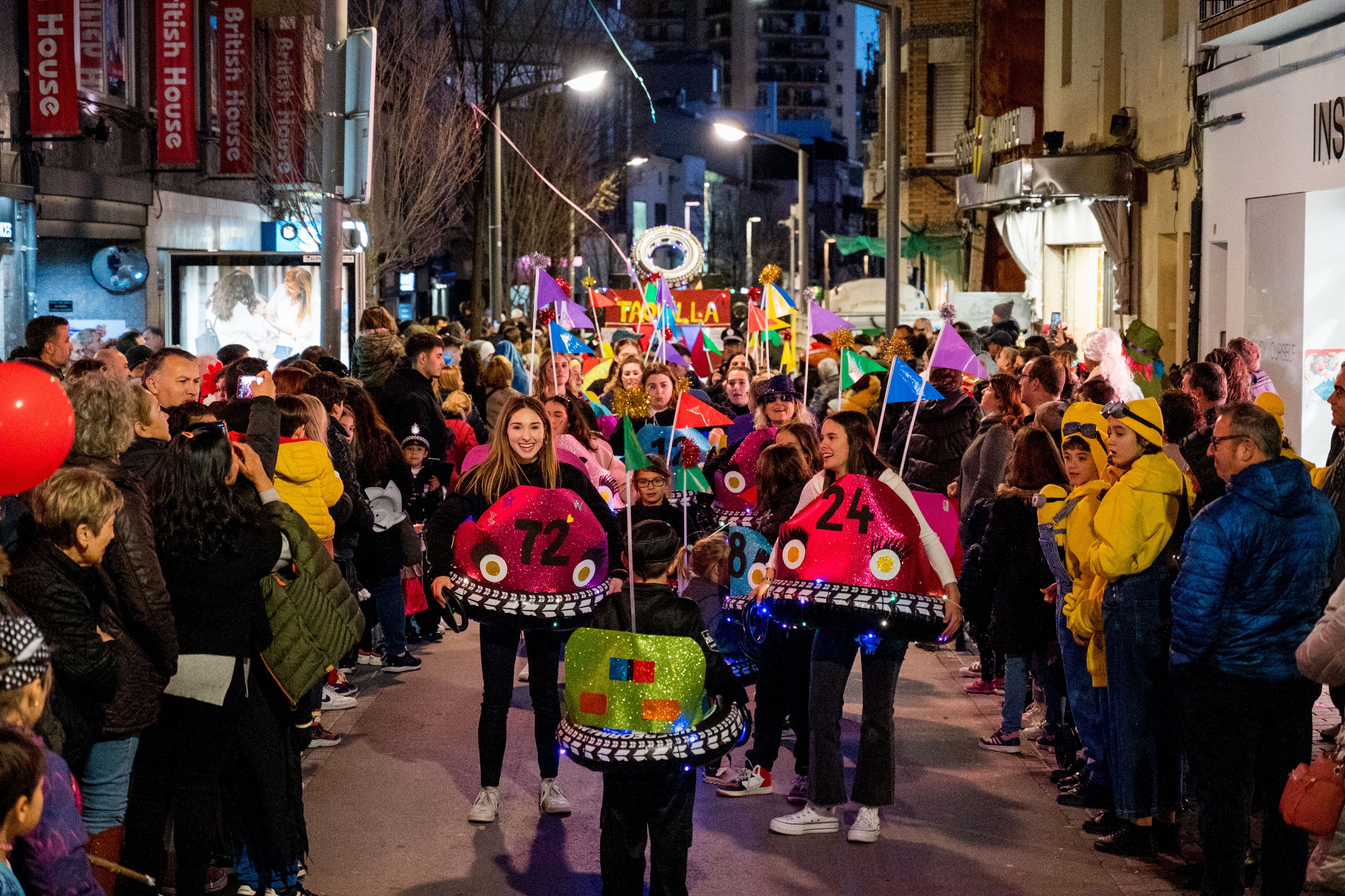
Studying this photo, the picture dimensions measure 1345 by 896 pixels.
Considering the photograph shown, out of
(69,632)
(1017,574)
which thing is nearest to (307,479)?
(69,632)

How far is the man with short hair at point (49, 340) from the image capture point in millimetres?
10414

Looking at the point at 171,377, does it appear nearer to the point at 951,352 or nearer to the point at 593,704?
the point at 593,704

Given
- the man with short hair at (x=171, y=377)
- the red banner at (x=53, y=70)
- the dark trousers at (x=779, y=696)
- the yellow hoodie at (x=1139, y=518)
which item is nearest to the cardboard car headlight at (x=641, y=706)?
the yellow hoodie at (x=1139, y=518)

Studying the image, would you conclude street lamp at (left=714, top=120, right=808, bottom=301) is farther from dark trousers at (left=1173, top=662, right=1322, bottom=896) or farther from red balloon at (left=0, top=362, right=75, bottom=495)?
red balloon at (left=0, top=362, right=75, bottom=495)

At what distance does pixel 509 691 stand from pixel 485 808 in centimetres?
57

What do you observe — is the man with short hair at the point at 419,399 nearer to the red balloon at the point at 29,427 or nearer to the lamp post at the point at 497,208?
the red balloon at the point at 29,427

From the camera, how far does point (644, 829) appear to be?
550 cm

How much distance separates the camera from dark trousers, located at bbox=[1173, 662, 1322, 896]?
5660mm

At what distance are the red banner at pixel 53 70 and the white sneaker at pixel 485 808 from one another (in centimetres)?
1342

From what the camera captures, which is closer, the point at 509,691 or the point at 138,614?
the point at 138,614

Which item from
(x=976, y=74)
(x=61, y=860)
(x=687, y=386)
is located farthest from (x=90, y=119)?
(x=976, y=74)

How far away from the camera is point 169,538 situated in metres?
5.51

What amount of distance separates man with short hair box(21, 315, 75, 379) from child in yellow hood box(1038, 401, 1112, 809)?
6869 millimetres

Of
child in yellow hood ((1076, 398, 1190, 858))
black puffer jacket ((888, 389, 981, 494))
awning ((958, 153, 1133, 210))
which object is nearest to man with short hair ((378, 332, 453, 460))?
black puffer jacket ((888, 389, 981, 494))
